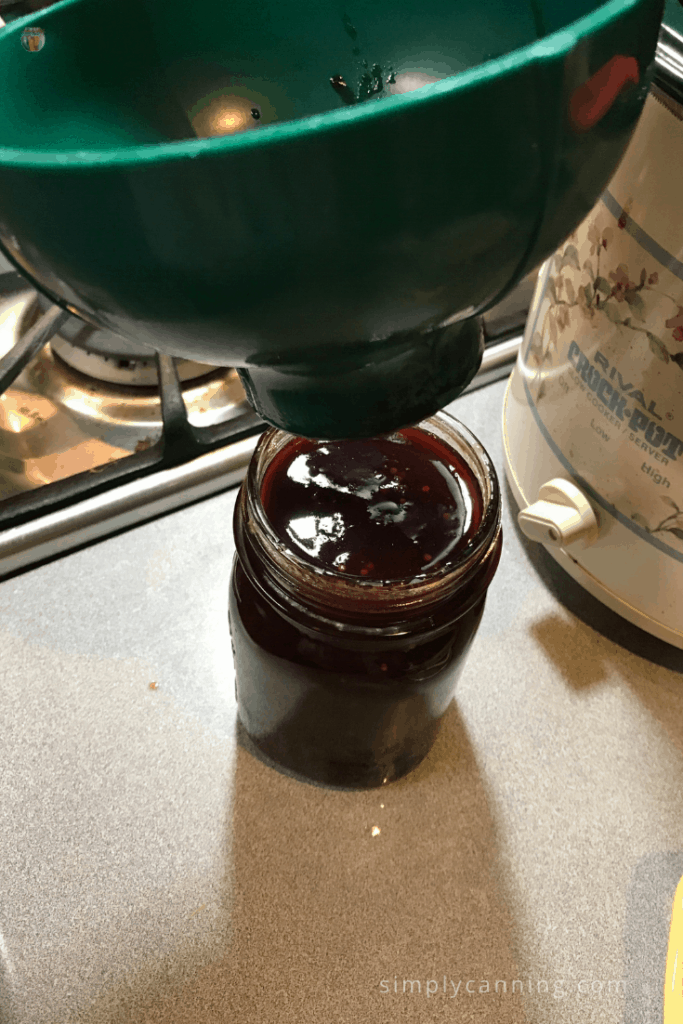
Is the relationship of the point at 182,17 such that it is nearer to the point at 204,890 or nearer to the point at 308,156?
the point at 308,156

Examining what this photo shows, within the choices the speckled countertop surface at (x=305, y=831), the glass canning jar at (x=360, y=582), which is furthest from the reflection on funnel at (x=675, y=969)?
the glass canning jar at (x=360, y=582)

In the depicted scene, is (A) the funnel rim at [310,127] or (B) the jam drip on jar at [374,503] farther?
(B) the jam drip on jar at [374,503]

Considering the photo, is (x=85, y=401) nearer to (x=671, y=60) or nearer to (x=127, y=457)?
(x=127, y=457)

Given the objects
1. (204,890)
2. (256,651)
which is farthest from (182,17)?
(204,890)

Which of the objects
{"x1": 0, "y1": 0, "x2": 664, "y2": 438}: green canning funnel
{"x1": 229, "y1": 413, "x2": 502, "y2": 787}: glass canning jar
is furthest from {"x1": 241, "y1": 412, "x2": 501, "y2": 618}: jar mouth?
{"x1": 0, "y1": 0, "x2": 664, "y2": 438}: green canning funnel

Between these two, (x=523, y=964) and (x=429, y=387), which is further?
(x=523, y=964)

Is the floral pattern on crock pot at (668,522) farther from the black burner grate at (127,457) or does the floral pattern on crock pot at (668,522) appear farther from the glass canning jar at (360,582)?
the black burner grate at (127,457)

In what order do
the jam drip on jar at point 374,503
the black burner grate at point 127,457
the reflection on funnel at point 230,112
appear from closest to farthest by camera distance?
the reflection on funnel at point 230,112 → the jam drip on jar at point 374,503 → the black burner grate at point 127,457
